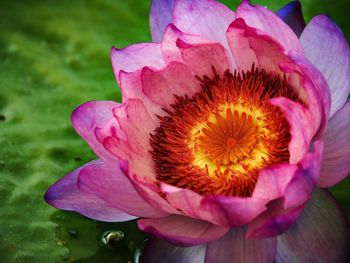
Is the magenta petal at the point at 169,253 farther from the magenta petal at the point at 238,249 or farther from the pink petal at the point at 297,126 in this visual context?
the pink petal at the point at 297,126

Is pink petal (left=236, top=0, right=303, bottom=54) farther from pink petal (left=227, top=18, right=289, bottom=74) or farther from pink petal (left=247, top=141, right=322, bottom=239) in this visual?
pink petal (left=247, top=141, right=322, bottom=239)

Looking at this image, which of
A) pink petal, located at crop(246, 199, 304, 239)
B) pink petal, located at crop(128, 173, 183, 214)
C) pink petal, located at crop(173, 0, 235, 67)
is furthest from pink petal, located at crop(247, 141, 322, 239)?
pink petal, located at crop(173, 0, 235, 67)

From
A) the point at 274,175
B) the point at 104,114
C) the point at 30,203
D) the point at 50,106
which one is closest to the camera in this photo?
the point at 274,175

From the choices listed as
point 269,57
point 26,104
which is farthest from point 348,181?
point 26,104

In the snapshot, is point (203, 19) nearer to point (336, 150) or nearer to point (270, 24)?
point (270, 24)

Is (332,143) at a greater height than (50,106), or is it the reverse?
(332,143)

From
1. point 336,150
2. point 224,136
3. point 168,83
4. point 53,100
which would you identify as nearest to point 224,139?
point 224,136

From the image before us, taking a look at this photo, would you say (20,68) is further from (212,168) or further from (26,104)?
(212,168)
